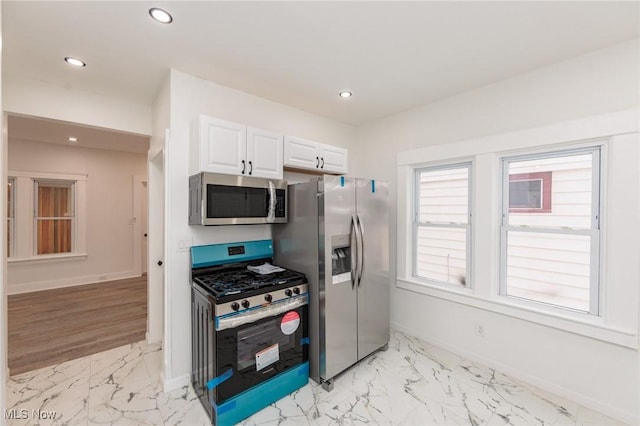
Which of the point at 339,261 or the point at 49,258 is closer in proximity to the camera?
the point at 339,261

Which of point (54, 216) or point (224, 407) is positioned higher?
point (54, 216)

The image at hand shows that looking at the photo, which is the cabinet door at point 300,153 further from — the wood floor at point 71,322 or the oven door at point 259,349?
the wood floor at point 71,322

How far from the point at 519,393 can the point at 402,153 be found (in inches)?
96.5

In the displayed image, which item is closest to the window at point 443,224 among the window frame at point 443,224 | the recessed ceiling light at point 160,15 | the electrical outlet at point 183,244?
the window frame at point 443,224

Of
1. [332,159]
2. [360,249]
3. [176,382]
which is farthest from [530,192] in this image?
[176,382]

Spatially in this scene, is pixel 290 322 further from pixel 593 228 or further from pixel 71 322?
pixel 71 322

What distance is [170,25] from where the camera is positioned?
6.05ft

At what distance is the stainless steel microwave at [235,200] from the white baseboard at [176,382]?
1287mm

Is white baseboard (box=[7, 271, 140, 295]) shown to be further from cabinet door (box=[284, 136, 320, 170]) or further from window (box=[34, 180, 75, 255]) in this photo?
cabinet door (box=[284, 136, 320, 170])

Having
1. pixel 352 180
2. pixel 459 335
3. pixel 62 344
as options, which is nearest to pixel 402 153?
pixel 352 180

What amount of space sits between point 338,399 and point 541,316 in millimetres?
1785

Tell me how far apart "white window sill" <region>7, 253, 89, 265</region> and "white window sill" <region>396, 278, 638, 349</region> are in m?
5.98

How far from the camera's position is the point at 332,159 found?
3223 millimetres

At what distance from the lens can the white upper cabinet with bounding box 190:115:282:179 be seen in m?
2.24
